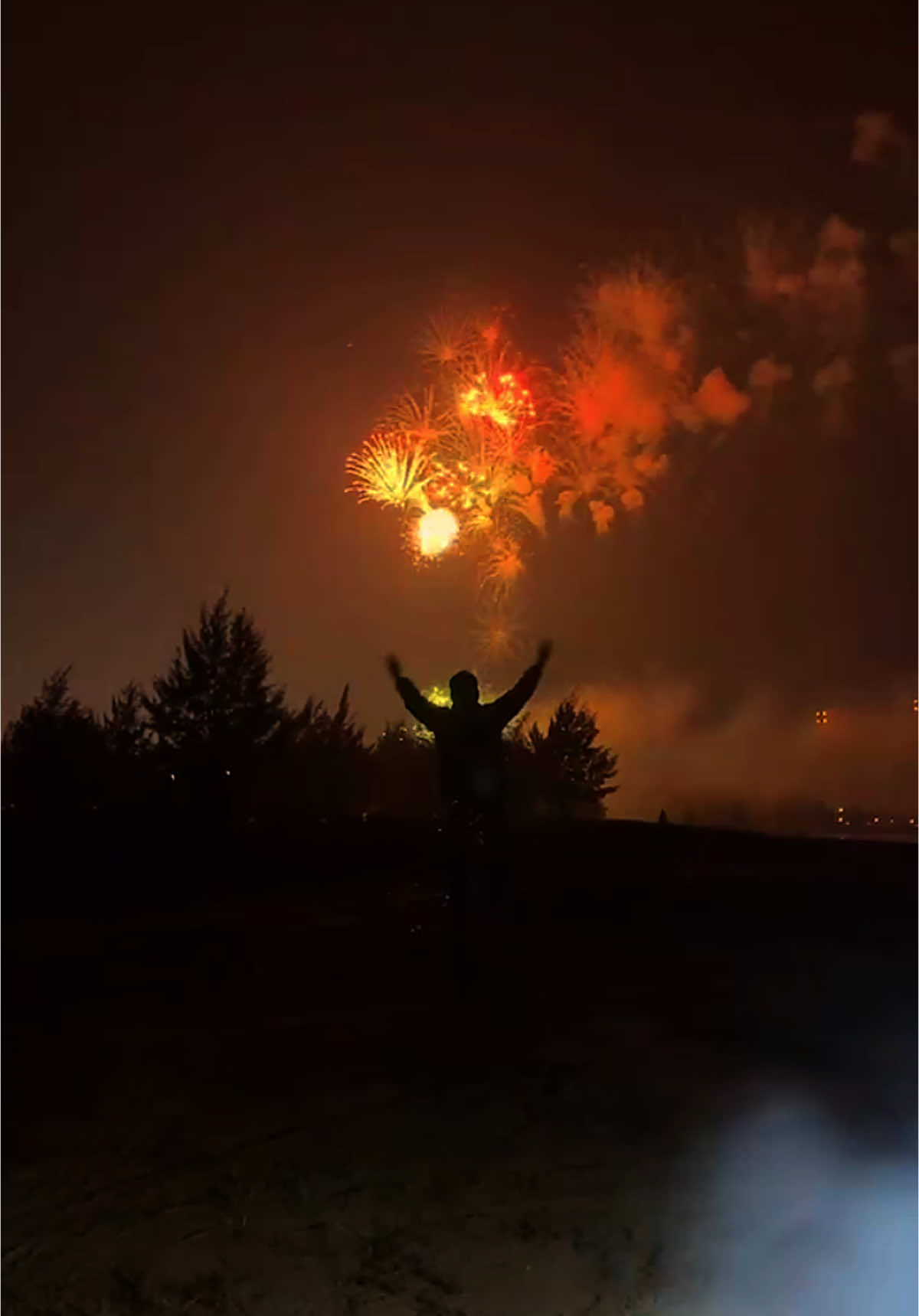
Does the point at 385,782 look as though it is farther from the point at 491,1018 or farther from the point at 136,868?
the point at 491,1018

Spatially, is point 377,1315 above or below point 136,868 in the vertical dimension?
below

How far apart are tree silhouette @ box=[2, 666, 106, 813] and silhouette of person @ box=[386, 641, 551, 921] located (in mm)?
19097

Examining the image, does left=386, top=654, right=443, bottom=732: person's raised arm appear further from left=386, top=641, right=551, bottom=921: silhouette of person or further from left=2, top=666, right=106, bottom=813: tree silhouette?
left=2, top=666, right=106, bottom=813: tree silhouette

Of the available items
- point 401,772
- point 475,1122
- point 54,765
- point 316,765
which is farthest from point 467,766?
point 401,772

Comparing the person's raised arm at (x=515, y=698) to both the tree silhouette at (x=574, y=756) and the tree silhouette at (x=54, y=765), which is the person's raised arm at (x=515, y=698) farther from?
the tree silhouette at (x=574, y=756)

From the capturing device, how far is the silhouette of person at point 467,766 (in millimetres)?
8203

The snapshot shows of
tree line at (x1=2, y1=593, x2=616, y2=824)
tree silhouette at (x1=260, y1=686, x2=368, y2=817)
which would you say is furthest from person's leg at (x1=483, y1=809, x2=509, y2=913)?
tree silhouette at (x1=260, y1=686, x2=368, y2=817)

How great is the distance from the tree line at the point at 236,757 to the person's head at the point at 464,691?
1427cm

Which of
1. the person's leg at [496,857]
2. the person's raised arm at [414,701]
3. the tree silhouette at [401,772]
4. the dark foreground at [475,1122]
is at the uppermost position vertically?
the tree silhouette at [401,772]

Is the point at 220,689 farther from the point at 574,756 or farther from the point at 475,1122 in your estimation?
the point at 475,1122

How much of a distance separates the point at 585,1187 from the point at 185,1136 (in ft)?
6.66

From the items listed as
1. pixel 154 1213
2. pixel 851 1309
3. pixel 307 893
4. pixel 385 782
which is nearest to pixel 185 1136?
pixel 154 1213

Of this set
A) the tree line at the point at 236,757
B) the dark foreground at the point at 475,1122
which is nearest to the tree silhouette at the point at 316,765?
the tree line at the point at 236,757

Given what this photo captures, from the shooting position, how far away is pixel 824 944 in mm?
9406
